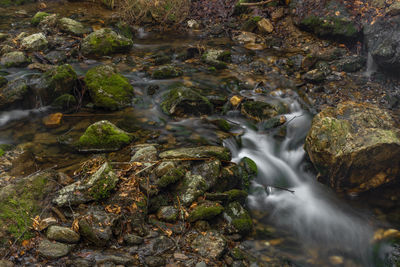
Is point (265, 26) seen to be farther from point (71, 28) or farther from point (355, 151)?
point (355, 151)

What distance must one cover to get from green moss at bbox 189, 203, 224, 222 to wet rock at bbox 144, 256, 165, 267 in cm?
78

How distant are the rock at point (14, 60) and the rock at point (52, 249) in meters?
6.95

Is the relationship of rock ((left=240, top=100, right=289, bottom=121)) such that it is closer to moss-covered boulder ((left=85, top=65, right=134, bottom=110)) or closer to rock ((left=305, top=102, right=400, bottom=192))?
rock ((left=305, top=102, right=400, bottom=192))

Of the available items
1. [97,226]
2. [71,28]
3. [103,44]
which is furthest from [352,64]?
[71,28]

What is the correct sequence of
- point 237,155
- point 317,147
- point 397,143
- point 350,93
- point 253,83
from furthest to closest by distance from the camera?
point 253,83 < point 350,93 < point 237,155 < point 317,147 < point 397,143

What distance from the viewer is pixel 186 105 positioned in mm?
6727

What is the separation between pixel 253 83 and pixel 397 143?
14.3 ft

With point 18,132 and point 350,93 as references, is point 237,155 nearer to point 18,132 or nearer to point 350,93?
point 350,93

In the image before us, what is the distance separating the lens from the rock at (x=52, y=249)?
117 inches

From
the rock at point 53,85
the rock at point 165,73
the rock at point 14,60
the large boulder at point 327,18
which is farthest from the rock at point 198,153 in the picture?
the large boulder at point 327,18

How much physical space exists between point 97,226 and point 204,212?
4.51ft

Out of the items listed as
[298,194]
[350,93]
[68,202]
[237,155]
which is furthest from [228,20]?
[68,202]

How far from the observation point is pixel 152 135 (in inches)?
236

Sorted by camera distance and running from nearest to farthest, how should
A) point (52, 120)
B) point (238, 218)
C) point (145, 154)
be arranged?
point (238, 218) < point (145, 154) < point (52, 120)
